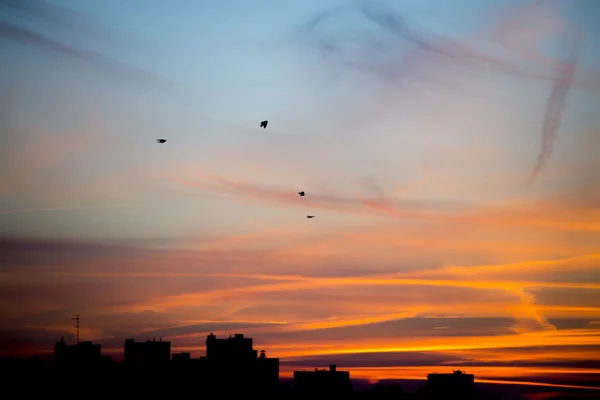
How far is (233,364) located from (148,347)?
758 inches

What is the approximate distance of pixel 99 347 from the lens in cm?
18212

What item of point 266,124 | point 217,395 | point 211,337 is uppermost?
point 266,124

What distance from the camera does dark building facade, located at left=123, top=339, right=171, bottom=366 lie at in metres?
185

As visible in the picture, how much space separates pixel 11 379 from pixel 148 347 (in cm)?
3270

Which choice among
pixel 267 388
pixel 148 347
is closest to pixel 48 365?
pixel 148 347

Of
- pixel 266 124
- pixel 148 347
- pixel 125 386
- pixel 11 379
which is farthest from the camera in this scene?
pixel 148 347

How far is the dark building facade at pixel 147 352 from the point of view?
607 feet

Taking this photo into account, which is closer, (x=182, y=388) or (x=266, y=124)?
(x=266, y=124)

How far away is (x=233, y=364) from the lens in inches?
7441

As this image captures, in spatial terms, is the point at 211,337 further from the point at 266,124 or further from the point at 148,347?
the point at 266,124

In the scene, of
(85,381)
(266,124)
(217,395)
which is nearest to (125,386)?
(85,381)

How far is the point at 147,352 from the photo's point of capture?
186625 millimetres

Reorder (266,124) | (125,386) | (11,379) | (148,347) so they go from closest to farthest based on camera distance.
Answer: (266,124) → (11,379) → (125,386) → (148,347)

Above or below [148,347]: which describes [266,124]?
above
